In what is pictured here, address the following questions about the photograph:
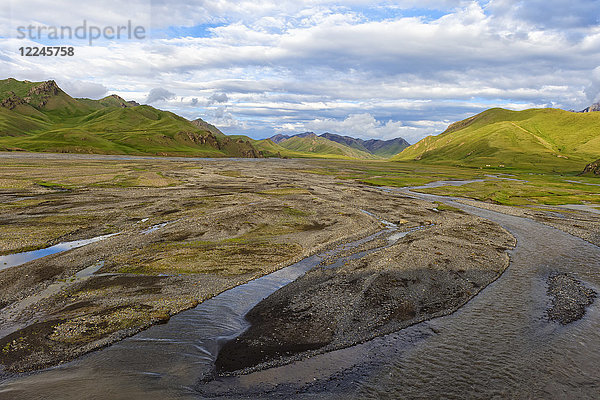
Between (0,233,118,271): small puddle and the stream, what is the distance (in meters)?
19.1

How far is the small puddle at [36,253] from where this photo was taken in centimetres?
2923

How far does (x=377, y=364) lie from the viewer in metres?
17.9

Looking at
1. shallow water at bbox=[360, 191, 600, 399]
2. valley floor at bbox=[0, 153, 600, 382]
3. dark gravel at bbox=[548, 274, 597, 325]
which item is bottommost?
shallow water at bbox=[360, 191, 600, 399]

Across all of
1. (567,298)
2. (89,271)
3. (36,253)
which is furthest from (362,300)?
(36,253)

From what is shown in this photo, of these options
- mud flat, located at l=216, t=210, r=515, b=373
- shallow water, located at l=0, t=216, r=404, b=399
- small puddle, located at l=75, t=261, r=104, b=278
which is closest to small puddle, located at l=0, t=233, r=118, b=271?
small puddle, located at l=75, t=261, r=104, b=278

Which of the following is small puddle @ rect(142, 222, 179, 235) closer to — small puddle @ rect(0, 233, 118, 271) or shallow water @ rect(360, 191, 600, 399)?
small puddle @ rect(0, 233, 118, 271)

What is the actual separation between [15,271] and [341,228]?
119 ft

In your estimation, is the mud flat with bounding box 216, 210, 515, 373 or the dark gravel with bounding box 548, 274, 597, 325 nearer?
the mud flat with bounding box 216, 210, 515, 373

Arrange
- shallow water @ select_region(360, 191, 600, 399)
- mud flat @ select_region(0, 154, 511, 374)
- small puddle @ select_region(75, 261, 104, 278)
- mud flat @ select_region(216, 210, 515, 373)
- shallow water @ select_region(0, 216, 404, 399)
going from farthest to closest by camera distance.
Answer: small puddle @ select_region(75, 261, 104, 278)
mud flat @ select_region(0, 154, 511, 374)
mud flat @ select_region(216, 210, 515, 373)
shallow water @ select_region(360, 191, 600, 399)
shallow water @ select_region(0, 216, 404, 399)

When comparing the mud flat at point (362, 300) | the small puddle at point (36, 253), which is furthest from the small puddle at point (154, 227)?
the mud flat at point (362, 300)

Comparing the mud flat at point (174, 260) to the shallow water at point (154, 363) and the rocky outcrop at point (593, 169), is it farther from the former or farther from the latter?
the rocky outcrop at point (593, 169)

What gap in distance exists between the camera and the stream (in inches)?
613

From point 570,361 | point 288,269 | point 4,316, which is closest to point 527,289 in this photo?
point 570,361

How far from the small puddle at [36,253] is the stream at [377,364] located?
19.1 metres
